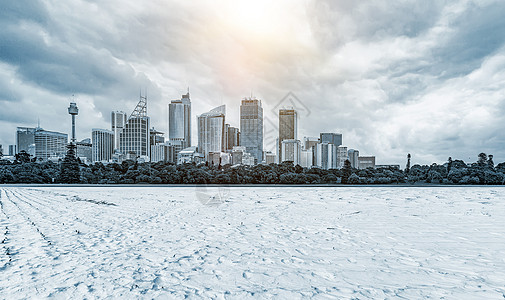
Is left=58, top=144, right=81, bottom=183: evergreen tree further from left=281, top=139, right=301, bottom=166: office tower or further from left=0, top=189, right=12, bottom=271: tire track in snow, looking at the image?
left=0, top=189, right=12, bottom=271: tire track in snow

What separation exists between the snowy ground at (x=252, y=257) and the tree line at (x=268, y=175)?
23.0 m

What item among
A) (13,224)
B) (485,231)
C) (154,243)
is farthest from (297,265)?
(13,224)

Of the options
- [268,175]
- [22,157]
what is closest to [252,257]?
[268,175]

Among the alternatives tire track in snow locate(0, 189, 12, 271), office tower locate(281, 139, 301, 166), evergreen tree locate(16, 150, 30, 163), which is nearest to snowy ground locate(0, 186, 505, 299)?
tire track in snow locate(0, 189, 12, 271)

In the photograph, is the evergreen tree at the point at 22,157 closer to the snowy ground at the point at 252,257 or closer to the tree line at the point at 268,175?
the tree line at the point at 268,175

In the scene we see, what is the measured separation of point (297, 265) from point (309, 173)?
97.7 feet

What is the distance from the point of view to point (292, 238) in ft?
20.6

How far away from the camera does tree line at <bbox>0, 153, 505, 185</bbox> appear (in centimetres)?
3138

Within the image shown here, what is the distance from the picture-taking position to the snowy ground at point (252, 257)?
12.0 feet

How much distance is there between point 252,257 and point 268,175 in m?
26.9

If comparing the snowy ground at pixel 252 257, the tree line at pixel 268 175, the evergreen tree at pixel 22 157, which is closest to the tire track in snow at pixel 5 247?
the snowy ground at pixel 252 257

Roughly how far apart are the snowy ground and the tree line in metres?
23.0

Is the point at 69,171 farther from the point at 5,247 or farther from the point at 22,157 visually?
the point at 5,247

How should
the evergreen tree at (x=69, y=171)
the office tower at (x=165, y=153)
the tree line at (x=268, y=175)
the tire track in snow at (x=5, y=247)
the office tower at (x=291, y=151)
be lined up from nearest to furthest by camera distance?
the tire track in snow at (x=5, y=247) → the tree line at (x=268, y=175) → the evergreen tree at (x=69, y=171) → the office tower at (x=291, y=151) → the office tower at (x=165, y=153)
